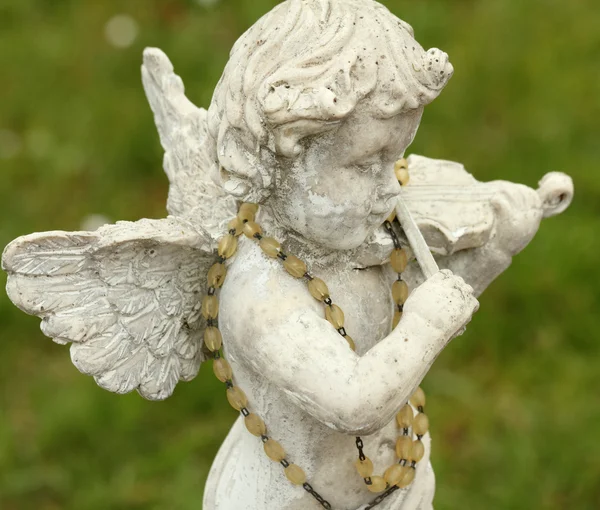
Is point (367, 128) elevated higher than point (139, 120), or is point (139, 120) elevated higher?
point (139, 120)

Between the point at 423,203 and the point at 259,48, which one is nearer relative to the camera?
the point at 259,48

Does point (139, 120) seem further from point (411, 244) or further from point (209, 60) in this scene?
point (411, 244)

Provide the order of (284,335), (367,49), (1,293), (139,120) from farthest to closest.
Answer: (139,120) → (1,293) → (284,335) → (367,49)

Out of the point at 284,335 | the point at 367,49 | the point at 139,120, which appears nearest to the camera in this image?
the point at 367,49

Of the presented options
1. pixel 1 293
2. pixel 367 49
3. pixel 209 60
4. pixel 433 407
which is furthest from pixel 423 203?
pixel 209 60

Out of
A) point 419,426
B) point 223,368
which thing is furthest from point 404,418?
point 223,368

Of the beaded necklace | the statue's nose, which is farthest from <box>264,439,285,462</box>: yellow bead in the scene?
the statue's nose

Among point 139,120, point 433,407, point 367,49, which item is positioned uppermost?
point 139,120

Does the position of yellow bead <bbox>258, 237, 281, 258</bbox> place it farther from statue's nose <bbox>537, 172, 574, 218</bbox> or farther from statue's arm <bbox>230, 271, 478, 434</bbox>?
statue's nose <bbox>537, 172, 574, 218</bbox>
